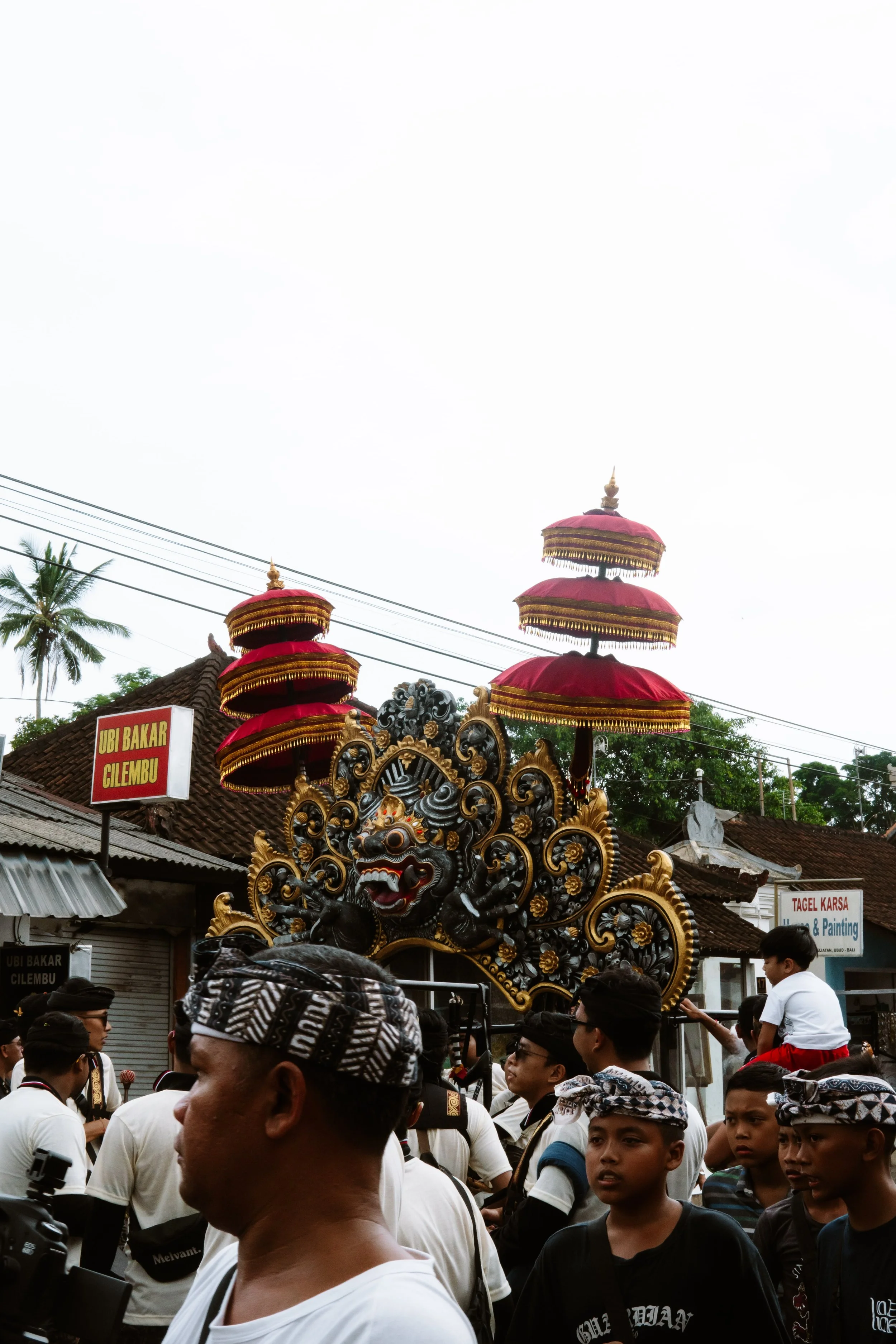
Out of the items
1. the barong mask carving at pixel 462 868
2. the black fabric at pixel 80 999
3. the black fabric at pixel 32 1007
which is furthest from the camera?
the barong mask carving at pixel 462 868

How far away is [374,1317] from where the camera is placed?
1.59m

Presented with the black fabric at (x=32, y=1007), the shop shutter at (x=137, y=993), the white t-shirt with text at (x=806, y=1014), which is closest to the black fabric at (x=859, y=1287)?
the white t-shirt with text at (x=806, y=1014)

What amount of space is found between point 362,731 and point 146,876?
16.0ft

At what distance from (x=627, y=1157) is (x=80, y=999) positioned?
342 cm

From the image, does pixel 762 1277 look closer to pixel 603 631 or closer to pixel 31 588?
pixel 603 631

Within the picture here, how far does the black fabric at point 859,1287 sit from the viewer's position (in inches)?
126

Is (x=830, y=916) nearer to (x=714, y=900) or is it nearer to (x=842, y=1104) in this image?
(x=714, y=900)

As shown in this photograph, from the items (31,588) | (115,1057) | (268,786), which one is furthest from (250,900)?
(31,588)

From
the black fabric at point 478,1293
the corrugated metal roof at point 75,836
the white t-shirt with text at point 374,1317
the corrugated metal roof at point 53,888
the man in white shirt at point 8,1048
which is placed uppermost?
the corrugated metal roof at point 75,836

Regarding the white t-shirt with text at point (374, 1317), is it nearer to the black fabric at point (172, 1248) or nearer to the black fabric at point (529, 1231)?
the black fabric at point (529, 1231)

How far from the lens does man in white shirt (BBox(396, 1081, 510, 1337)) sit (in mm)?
3756

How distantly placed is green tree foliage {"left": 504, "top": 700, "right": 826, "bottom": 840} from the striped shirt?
30760mm

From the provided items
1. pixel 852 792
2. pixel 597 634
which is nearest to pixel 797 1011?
pixel 597 634

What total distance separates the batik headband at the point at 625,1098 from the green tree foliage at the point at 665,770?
1263 inches
